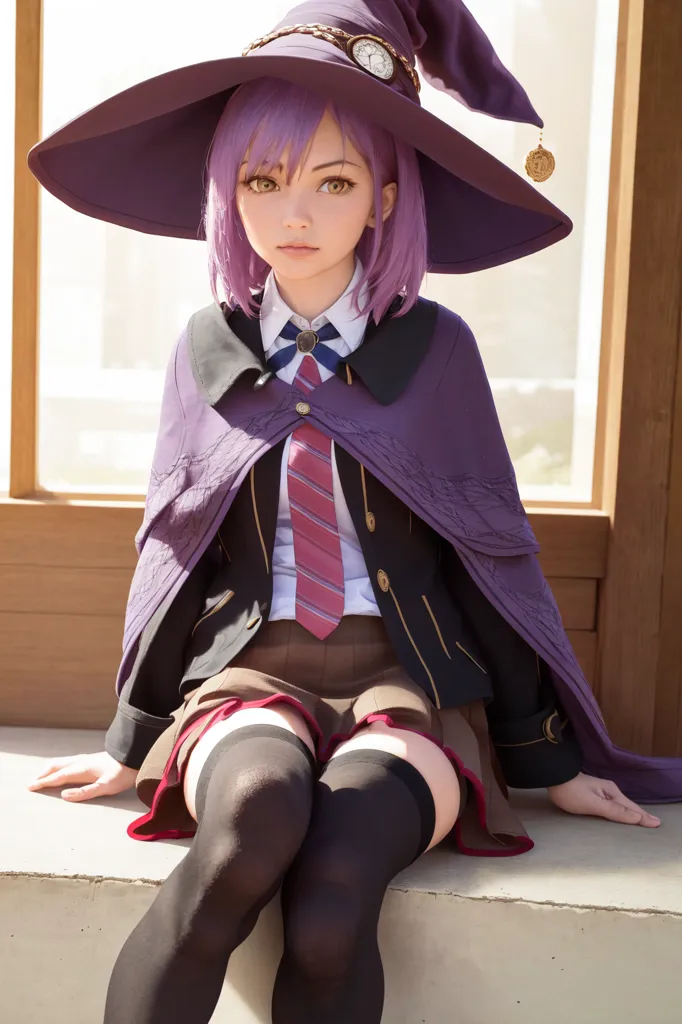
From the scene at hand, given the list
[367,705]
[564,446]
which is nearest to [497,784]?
[367,705]

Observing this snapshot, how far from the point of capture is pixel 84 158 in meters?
1.83

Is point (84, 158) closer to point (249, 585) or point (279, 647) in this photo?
point (249, 585)

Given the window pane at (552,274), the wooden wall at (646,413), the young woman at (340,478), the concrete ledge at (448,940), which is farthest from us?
the window pane at (552,274)

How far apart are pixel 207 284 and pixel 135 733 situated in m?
1.00

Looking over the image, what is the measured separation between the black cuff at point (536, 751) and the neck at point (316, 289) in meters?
0.77

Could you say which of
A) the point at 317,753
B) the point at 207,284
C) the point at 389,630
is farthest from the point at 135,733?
the point at 207,284

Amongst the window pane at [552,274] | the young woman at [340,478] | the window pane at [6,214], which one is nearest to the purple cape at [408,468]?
the young woman at [340,478]

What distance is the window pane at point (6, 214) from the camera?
7.61 ft

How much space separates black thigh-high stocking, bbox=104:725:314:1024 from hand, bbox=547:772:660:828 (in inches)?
24.7

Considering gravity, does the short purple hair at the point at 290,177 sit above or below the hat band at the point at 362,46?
below

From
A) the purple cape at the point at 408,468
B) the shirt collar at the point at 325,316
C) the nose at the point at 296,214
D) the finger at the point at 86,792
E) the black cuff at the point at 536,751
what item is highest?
the nose at the point at 296,214

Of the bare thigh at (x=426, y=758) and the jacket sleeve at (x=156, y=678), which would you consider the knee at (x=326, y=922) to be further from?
the jacket sleeve at (x=156, y=678)

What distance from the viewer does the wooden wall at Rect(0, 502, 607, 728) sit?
228cm

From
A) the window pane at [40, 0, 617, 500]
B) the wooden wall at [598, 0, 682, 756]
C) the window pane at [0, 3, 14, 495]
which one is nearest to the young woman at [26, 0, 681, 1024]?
the wooden wall at [598, 0, 682, 756]
